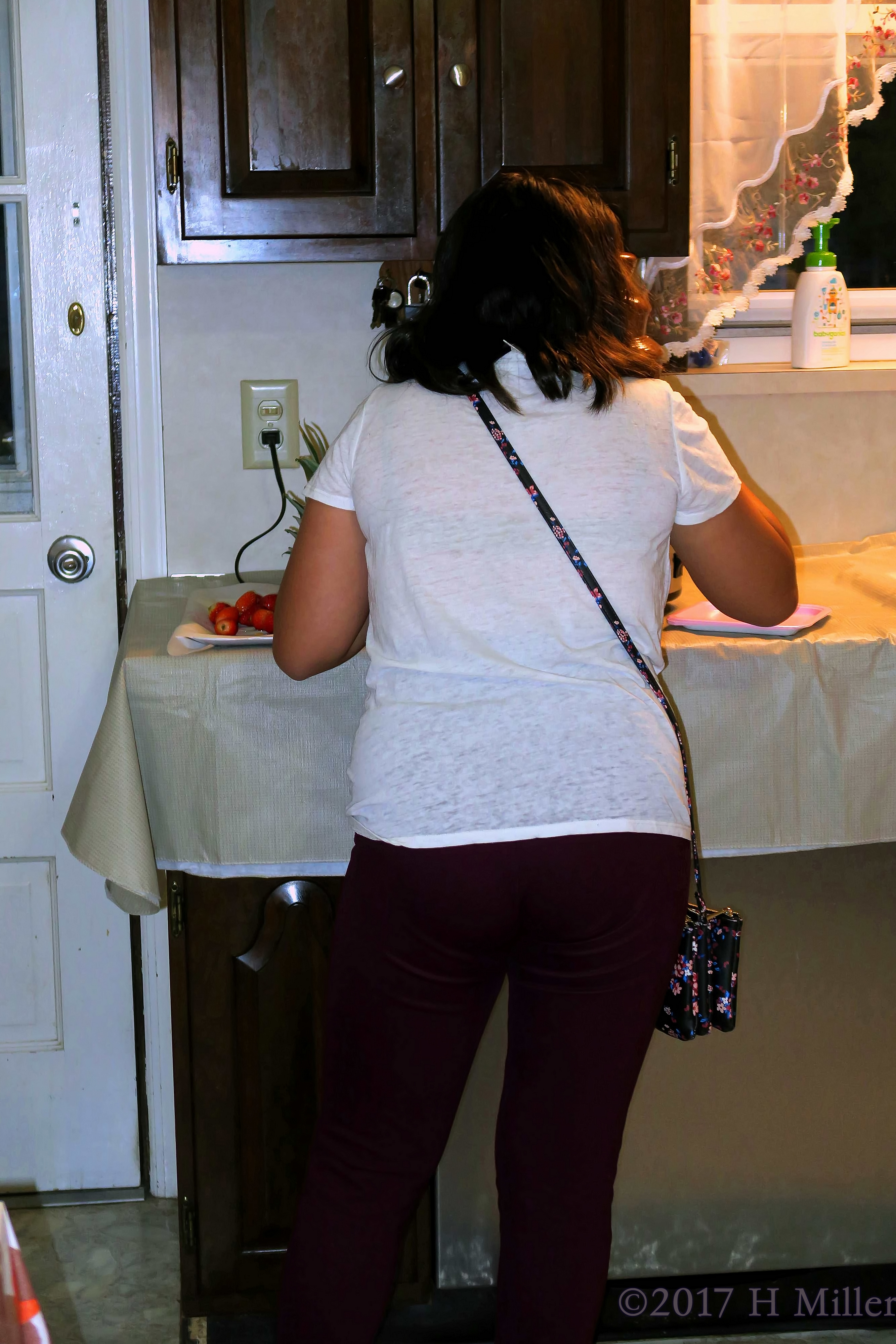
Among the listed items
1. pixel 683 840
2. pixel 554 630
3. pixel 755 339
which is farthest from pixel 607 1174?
pixel 755 339

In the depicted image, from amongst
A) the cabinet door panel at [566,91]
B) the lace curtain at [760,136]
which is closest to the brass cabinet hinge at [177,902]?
the cabinet door panel at [566,91]

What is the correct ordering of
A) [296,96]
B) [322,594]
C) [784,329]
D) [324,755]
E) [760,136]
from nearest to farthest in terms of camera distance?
1. [322,594]
2. [324,755]
3. [296,96]
4. [760,136]
5. [784,329]

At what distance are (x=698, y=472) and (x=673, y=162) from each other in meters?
0.70

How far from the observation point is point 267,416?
6.43 ft

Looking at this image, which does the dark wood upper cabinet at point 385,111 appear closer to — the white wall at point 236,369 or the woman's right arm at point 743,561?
the white wall at point 236,369

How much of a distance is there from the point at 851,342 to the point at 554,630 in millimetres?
1423

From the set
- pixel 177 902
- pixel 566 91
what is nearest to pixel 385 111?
pixel 566 91

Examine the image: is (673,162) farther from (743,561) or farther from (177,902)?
(177,902)

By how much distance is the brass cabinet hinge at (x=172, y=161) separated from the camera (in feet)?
5.17

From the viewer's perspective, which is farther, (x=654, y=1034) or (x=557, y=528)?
(x=654, y=1034)

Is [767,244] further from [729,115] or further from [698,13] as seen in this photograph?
[698,13]

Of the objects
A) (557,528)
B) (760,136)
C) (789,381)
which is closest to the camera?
(557,528)

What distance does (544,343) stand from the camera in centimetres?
108

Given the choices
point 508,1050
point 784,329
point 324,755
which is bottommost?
point 508,1050
